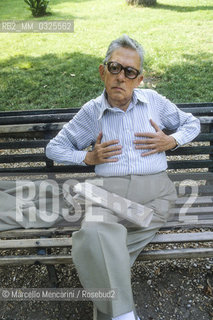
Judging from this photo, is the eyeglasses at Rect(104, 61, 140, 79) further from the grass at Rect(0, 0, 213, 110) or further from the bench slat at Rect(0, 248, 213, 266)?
the grass at Rect(0, 0, 213, 110)

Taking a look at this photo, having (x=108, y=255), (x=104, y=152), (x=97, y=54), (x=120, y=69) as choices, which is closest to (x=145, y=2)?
(x=97, y=54)

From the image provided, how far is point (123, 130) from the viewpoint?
2.40m

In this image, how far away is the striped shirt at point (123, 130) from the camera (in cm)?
240

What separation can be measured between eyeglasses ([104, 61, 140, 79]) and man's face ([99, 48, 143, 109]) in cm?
2

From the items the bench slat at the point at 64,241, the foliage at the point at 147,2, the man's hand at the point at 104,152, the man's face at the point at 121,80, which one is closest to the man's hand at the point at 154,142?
the man's hand at the point at 104,152

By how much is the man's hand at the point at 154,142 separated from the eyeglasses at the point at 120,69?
40cm

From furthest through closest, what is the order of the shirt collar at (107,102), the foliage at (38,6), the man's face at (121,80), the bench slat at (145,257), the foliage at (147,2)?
1. the foliage at (147,2)
2. the foliage at (38,6)
3. the shirt collar at (107,102)
4. the man's face at (121,80)
5. the bench slat at (145,257)

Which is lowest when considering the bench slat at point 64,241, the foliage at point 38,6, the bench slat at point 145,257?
the bench slat at point 145,257

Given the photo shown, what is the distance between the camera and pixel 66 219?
8.01 feet

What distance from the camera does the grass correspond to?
507cm

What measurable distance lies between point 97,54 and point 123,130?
484 cm

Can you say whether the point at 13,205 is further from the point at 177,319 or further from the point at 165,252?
the point at 177,319

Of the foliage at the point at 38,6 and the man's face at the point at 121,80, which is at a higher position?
the foliage at the point at 38,6

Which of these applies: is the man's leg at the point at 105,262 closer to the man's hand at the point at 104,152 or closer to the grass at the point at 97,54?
the man's hand at the point at 104,152
